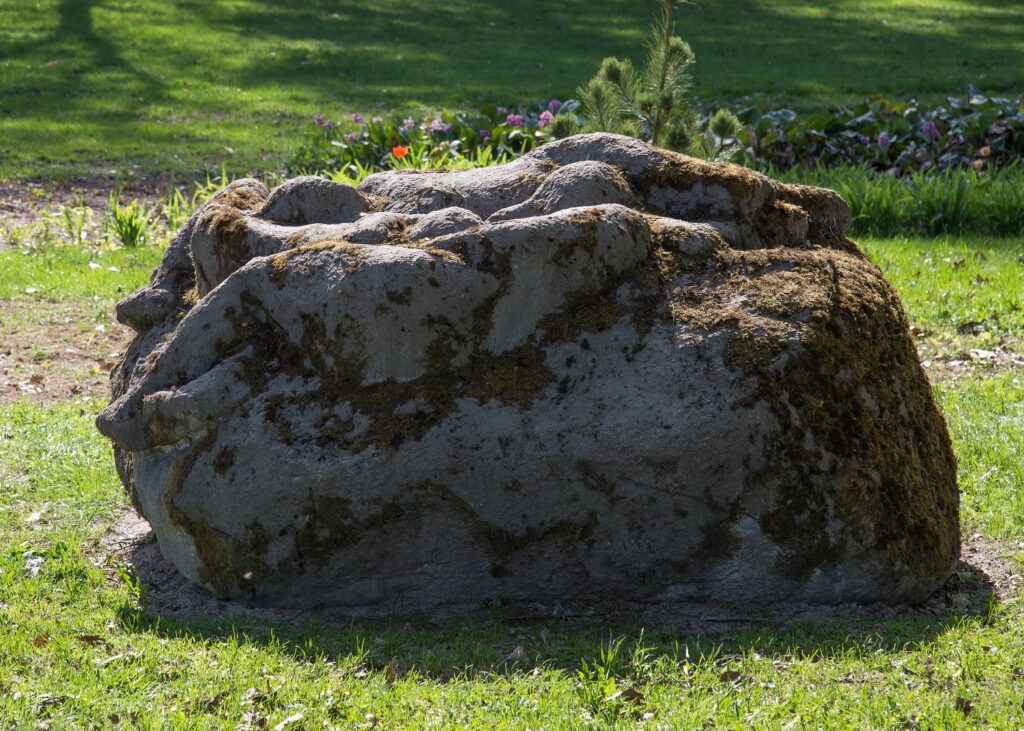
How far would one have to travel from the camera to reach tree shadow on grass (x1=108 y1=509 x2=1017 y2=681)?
418cm

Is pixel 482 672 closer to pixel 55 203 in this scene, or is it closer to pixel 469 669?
pixel 469 669

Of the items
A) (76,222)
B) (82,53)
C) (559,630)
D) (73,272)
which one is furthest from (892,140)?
(82,53)

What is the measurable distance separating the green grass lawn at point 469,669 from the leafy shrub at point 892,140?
7.88 meters

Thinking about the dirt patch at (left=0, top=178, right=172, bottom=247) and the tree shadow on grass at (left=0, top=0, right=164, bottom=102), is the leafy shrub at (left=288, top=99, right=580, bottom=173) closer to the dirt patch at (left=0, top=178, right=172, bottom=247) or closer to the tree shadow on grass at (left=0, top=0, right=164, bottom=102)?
the dirt patch at (left=0, top=178, right=172, bottom=247)

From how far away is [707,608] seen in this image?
14.7 ft

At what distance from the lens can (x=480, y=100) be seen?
17531 mm

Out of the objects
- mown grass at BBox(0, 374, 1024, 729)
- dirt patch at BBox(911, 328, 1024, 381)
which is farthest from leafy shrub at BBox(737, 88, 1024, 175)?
mown grass at BBox(0, 374, 1024, 729)

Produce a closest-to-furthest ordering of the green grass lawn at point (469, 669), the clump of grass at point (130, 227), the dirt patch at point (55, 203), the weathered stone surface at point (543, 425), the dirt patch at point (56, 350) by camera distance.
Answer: the green grass lawn at point (469, 669) < the weathered stone surface at point (543, 425) < the dirt patch at point (56, 350) < the clump of grass at point (130, 227) < the dirt patch at point (55, 203)

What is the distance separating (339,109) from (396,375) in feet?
45.5

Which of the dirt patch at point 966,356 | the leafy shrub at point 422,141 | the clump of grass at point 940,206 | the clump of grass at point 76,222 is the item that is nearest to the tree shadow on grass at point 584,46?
the leafy shrub at point 422,141

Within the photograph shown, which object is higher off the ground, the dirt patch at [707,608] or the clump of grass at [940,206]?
the clump of grass at [940,206]

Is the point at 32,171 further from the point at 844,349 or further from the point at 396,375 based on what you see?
the point at 844,349

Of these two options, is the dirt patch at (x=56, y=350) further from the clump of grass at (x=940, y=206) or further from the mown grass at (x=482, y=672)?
the clump of grass at (x=940, y=206)

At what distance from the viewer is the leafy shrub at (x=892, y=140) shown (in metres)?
12.2
